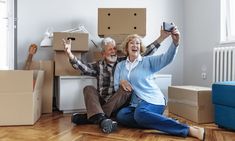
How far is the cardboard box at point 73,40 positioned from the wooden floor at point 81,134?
31.6 inches

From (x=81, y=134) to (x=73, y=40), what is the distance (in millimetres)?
1107

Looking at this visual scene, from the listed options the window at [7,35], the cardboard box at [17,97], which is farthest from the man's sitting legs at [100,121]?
the window at [7,35]

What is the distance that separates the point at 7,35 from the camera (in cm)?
309

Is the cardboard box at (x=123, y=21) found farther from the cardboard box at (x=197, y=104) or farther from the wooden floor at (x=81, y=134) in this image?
the wooden floor at (x=81, y=134)

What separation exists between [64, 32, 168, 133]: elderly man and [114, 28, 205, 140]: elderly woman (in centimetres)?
8

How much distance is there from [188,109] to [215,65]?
745 millimetres

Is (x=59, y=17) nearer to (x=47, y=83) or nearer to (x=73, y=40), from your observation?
(x=73, y=40)

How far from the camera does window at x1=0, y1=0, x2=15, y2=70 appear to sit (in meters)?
3.06

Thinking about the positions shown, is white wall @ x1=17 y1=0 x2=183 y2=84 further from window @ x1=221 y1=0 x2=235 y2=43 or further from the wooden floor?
the wooden floor

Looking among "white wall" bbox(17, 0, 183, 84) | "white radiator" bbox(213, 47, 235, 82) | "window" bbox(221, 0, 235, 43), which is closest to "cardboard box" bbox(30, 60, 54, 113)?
"white wall" bbox(17, 0, 183, 84)

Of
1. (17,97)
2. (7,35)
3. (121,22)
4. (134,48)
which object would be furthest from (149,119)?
(7,35)

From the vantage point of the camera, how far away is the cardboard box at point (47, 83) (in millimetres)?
2736

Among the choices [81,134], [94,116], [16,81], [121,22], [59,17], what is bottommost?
[81,134]

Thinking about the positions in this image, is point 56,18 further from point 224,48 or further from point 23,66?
point 224,48
